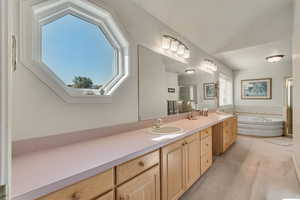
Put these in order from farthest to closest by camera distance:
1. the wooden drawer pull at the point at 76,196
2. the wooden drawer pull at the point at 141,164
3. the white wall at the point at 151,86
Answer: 1. the white wall at the point at 151,86
2. the wooden drawer pull at the point at 141,164
3. the wooden drawer pull at the point at 76,196

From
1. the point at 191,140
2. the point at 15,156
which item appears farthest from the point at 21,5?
the point at 191,140

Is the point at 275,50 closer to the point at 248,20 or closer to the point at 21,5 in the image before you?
the point at 248,20

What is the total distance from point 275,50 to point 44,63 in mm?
5010

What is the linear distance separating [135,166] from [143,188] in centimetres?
21

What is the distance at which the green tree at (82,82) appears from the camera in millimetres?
1471

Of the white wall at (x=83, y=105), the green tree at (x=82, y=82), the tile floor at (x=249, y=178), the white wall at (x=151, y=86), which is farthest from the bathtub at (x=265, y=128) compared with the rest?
the green tree at (x=82, y=82)

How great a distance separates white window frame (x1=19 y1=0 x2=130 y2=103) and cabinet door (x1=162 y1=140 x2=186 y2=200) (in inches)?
32.3

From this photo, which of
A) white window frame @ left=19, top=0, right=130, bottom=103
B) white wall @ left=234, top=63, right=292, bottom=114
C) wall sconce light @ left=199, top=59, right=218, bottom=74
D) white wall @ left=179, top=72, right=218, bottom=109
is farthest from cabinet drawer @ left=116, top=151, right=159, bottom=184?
white wall @ left=234, top=63, right=292, bottom=114

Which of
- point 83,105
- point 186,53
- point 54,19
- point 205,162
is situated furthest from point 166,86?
point 54,19

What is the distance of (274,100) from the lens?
17.5 feet

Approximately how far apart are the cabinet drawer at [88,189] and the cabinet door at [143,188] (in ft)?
0.41

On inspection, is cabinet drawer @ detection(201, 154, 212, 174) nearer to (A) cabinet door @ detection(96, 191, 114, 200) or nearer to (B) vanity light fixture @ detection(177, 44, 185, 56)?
(A) cabinet door @ detection(96, 191, 114, 200)

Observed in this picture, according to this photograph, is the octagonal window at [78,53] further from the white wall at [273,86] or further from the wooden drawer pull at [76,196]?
the white wall at [273,86]

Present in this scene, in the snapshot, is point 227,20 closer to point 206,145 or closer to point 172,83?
point 172,83
